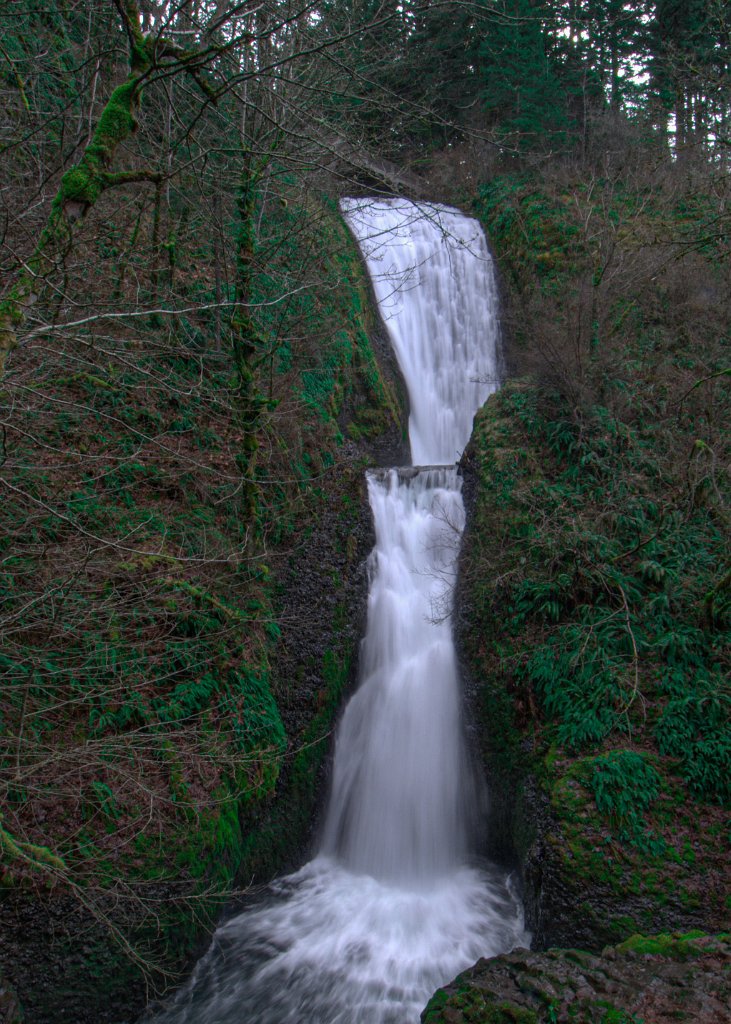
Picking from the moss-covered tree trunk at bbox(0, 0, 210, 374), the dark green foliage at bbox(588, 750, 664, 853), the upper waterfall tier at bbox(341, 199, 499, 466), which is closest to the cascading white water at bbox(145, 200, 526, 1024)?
the dark green foliage at bbox(588, 750, 664, 853)

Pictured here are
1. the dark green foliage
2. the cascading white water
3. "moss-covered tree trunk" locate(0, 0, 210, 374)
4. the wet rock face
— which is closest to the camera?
"moss-covered tree trunk" locate(0, 0, 210, 374)

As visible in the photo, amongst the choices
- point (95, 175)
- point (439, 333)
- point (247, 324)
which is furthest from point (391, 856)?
point (439, 333)

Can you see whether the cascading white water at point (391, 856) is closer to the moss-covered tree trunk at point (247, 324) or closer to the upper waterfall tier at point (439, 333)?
the moss-covered tree trunk at point (247, 324)

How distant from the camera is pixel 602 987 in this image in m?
3.74

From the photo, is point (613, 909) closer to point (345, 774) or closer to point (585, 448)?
point (345, 774)

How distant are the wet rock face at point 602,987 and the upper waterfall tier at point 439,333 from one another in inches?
354

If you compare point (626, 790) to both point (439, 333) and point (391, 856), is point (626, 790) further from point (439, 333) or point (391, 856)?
point (439, 333)

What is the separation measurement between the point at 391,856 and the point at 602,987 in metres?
3.66

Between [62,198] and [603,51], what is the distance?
70.7ft

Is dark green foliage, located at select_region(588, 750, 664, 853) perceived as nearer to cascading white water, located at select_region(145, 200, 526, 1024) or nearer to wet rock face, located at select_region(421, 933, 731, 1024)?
wet rock face, located at select_region(421, 933, 731, 1024)

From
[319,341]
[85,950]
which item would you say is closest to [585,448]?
[319,341]

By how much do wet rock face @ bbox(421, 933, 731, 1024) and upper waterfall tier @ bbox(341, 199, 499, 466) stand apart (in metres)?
9.00

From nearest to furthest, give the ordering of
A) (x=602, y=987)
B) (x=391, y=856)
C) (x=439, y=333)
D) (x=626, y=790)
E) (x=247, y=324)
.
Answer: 1. (x=602, y=987)
2. (x=626, y=790)
3. (x=247, y=324)
4. (x=391, y=856)
5. (x=439, y=333)

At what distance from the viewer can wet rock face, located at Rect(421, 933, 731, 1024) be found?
11.5 ft
